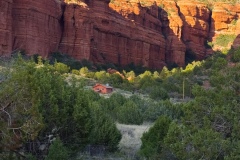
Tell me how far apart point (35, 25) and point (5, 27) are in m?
6.33

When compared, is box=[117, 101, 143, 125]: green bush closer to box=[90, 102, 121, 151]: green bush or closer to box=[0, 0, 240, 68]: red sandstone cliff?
box=[90, 102, 121, 151]: green bush

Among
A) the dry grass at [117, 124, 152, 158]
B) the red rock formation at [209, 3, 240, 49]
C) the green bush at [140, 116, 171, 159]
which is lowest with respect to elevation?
the dry grass at [117, 124, 152, 158]

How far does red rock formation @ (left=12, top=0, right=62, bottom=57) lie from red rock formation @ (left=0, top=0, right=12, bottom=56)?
1.68 meters

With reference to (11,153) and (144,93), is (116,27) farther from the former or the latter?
(11,153)

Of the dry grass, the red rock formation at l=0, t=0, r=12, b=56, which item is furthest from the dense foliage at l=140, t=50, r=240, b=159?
the red rock formation at l=0, t=0, r=12, b=56

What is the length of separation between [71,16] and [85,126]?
160 ft

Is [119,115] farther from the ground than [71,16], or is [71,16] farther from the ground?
[71,16]

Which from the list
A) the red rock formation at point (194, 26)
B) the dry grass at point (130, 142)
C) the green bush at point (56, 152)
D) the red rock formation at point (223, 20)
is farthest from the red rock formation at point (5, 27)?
the red rock formation at point (223, 20)

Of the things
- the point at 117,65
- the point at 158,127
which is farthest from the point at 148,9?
A: the point at 158,127

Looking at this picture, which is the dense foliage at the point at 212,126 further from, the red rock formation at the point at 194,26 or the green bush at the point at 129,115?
the red rock formation at the point at 194,26

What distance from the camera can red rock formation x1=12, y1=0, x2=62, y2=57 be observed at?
51.3 m

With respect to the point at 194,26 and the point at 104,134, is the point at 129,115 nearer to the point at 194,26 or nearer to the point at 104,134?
the point at 104,134

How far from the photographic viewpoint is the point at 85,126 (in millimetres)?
13133

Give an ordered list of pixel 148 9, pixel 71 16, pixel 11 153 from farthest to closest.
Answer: pixel 148 9 < pixel 71 16 < pixel 11 153
